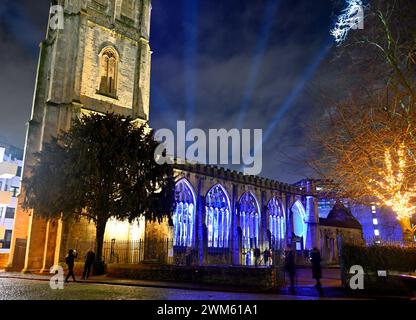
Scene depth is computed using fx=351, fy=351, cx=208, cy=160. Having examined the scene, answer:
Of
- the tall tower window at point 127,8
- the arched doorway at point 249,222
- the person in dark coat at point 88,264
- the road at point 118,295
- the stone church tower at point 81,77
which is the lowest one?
the road at point 118,295

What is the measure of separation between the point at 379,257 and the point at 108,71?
22.9 metres

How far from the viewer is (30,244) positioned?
2166 cm

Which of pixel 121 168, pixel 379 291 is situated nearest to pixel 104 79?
pixel 121 168

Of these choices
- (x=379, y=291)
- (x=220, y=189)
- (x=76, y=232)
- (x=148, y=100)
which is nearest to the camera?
(x=379, y=291)

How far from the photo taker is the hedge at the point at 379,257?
1270 centimetres

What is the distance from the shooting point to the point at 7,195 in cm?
3241

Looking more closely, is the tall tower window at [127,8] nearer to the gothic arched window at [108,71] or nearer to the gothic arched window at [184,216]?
the gothic arched window at [108,71]

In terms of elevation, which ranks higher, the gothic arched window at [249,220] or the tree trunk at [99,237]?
the gothic arched window at [249,220]

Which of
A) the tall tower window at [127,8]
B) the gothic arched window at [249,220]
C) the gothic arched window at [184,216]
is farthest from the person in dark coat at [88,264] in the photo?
the tall tower window at [127,8]

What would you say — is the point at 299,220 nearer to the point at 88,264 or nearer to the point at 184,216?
the point at 184,216

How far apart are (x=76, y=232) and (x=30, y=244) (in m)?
3.14

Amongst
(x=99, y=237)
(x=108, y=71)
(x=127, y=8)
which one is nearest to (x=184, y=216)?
(x=99, y=237)

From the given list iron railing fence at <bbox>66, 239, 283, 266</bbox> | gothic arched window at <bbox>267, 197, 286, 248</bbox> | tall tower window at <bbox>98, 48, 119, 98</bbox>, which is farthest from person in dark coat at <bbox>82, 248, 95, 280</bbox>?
gothic arched window at <bbox>267, 197, 286, 248</bbox>
